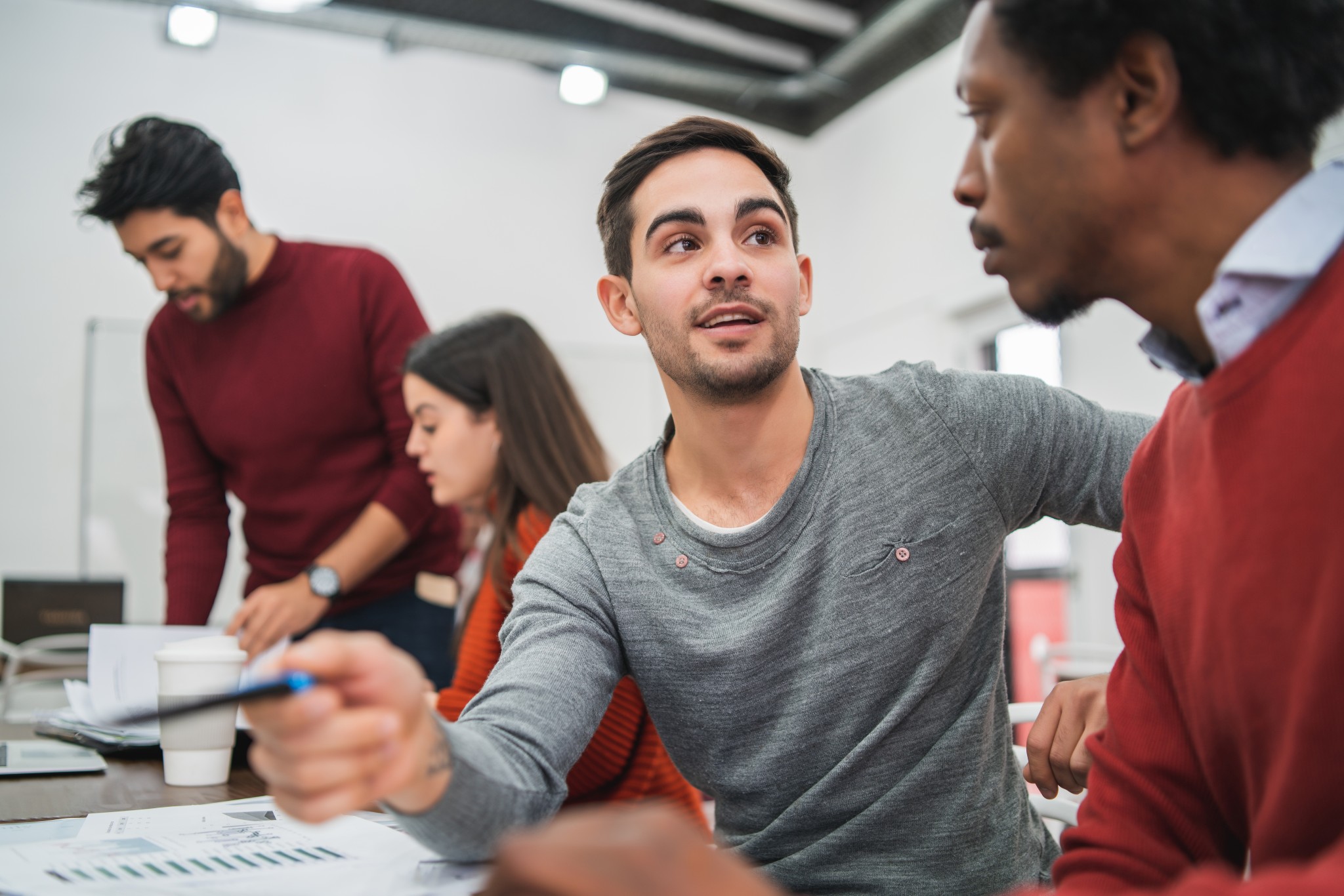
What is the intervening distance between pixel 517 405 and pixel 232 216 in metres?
0.80

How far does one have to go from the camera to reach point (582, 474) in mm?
1879

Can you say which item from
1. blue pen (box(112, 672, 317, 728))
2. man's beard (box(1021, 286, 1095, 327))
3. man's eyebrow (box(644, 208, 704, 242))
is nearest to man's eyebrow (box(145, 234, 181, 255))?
man's eyebrow (box(644, 208, 704, 242))

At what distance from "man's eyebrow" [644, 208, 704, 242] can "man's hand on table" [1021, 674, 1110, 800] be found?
699 millimetres

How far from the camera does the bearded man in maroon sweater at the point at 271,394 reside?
209cm

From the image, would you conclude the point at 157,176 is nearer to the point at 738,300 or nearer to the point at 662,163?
the point at 662,163

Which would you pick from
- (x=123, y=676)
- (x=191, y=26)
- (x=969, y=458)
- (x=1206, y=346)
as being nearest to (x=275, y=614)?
(x=123, y=676)

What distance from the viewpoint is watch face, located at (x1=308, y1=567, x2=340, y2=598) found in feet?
6.27

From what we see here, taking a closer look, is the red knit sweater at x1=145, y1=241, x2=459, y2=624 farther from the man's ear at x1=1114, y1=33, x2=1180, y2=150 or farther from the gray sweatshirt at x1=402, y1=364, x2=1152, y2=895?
the man's ear at x1=1114, y1=33, x2=1180, y2=150

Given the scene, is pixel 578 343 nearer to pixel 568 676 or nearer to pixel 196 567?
pixel 196 567

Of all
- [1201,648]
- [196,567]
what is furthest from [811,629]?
[196,567]

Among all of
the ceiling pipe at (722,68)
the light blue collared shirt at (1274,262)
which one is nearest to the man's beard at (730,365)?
the light blue collared shirt at (1274,262)

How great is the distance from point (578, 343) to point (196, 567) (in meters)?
3.13

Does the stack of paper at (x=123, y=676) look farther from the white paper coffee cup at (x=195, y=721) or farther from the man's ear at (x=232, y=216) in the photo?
the man's ear at (x=232, y=216)

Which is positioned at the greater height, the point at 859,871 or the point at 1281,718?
the point at 1281,718
